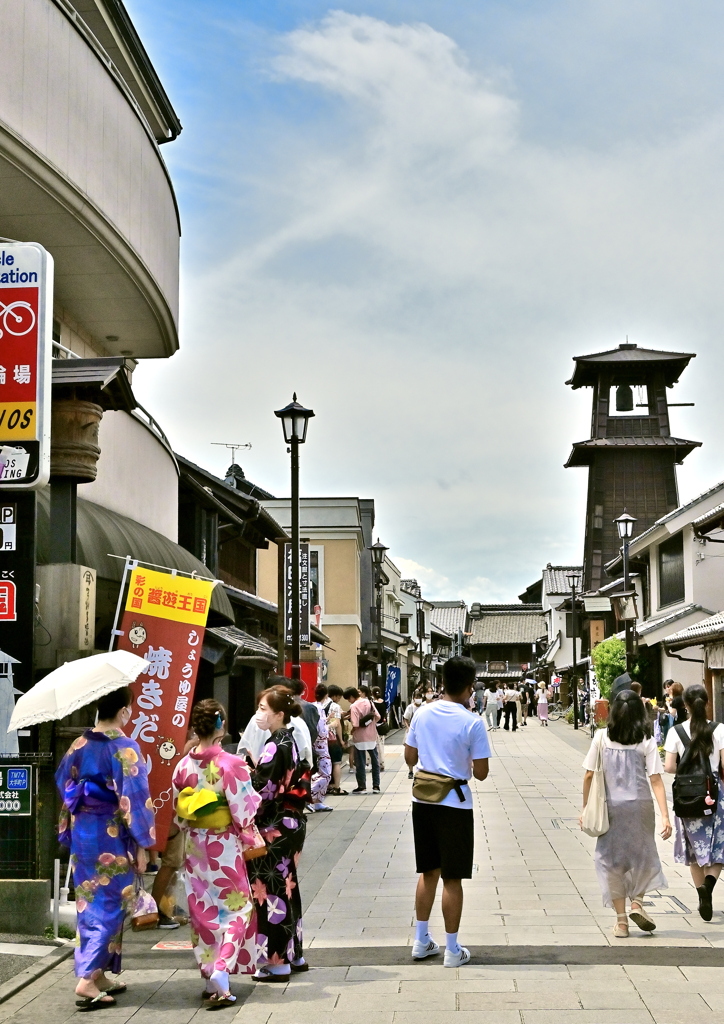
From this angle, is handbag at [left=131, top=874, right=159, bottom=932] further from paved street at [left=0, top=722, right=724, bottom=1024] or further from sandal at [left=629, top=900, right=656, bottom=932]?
sandal at [left=629, top=900, right=656, bottom=932]

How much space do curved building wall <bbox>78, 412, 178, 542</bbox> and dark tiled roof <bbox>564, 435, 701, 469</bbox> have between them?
4331cm

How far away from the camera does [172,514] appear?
15930 mm

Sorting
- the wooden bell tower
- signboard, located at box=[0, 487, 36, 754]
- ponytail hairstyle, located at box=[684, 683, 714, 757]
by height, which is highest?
the wooden bell tower

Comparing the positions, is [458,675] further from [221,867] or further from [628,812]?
[221,867]

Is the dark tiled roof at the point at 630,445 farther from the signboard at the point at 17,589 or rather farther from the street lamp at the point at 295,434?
the signboard at the point at 17,589

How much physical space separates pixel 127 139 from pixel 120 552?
519cm

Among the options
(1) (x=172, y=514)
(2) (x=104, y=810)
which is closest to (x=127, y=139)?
(1) (x=172, y=514)

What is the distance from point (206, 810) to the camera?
6.72 meters

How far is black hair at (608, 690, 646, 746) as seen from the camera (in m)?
8.22

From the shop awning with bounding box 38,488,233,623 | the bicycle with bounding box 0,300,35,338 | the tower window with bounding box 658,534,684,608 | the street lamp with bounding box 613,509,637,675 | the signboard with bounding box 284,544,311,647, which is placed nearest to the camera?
the bicycle with bounding box 0,300,35,338

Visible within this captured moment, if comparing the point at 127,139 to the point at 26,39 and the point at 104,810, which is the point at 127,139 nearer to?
the point at 26,39

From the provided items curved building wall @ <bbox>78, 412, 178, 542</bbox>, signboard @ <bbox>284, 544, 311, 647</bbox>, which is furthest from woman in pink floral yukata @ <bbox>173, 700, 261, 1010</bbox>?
signboard @ <bbox>284, 544, 311, 647</bbox>

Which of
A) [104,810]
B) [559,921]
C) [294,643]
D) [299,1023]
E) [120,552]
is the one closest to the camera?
[299,1023]

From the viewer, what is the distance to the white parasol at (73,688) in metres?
6.81
